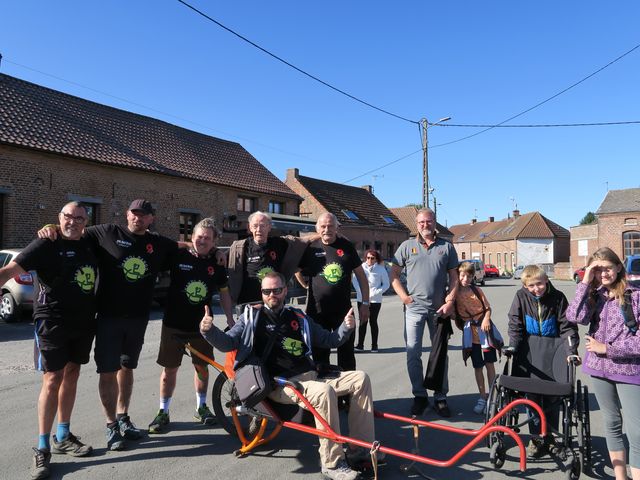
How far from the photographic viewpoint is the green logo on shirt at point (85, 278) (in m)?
3.90

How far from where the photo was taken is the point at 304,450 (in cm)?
413

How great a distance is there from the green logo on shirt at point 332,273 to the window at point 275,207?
22411 mm

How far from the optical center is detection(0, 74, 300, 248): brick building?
51.9 ft

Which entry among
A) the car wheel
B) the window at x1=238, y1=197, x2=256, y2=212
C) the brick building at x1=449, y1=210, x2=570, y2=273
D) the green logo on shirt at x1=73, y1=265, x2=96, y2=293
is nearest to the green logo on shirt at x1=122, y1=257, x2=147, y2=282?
the green logo on shirt at x1=73, y1=265, x2=96, y2=293

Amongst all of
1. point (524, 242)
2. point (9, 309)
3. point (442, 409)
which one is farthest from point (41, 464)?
point (524, 242)

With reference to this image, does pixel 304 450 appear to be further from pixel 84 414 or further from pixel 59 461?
pixel 84 414

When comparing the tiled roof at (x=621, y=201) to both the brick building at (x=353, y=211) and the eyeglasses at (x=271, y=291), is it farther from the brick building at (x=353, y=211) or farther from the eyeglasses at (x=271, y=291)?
the eyeglasses at (x=271, y=291)

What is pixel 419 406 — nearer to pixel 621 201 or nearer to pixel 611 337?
pixel 611 337

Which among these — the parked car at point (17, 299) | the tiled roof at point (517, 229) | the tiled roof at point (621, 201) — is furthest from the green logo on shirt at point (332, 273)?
the tiled roof at point (517, 229)

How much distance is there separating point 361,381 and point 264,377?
0.75 metres

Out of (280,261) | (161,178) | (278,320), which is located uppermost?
(161,178)

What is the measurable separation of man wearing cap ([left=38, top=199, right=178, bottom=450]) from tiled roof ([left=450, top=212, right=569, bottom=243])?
210ft

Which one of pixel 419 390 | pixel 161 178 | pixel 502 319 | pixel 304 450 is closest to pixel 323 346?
pixel 304 450

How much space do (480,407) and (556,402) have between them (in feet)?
4.28
